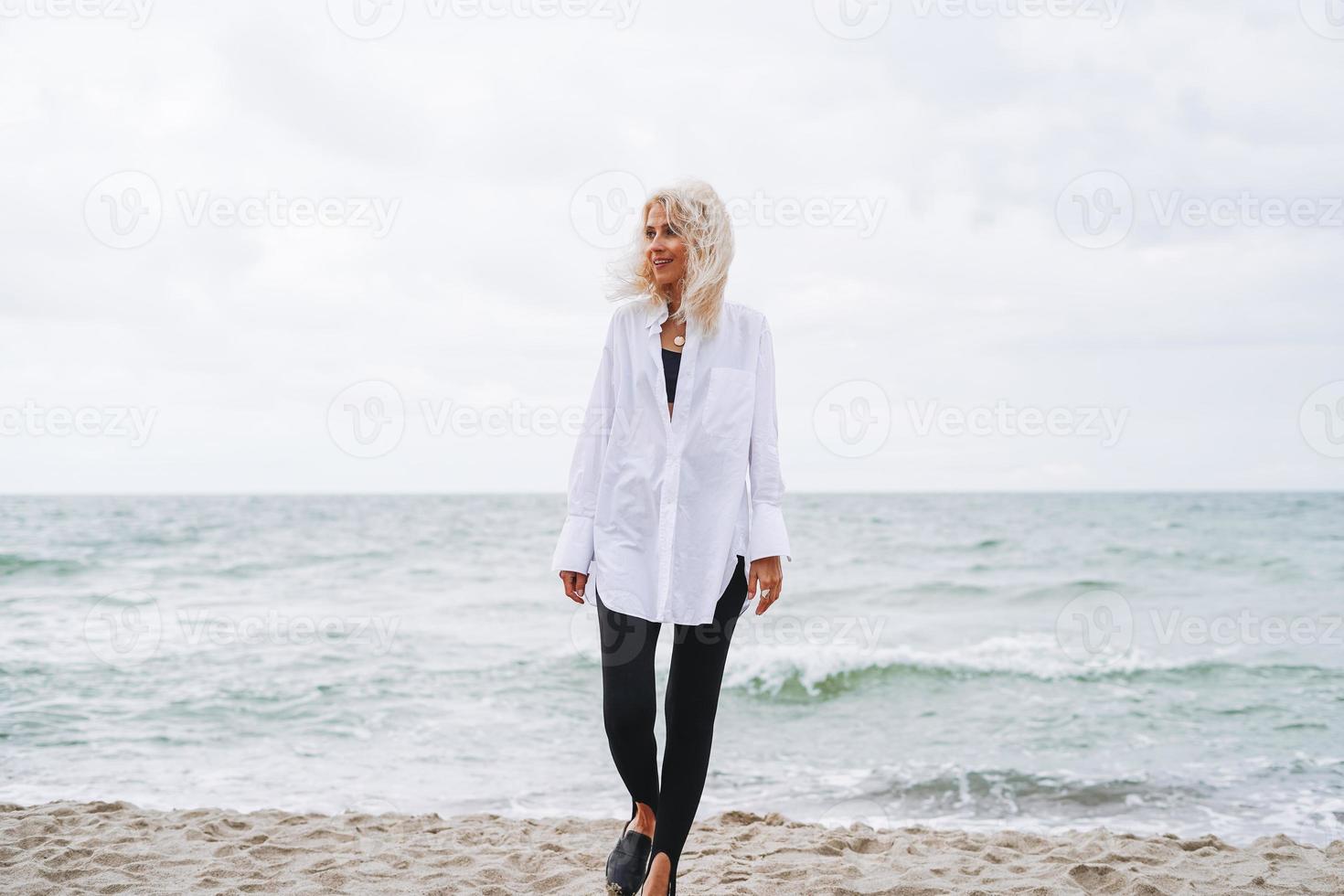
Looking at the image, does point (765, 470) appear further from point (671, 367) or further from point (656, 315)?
point (656, 315)

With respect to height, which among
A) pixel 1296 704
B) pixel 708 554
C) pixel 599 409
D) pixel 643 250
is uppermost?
pixel 643 250

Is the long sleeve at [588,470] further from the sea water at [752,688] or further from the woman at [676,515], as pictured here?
the sea water at [752,688]

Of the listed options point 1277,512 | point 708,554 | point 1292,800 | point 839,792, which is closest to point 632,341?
point 708,554

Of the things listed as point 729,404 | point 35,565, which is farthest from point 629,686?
point 35,565

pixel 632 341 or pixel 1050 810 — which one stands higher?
pixel 632 341

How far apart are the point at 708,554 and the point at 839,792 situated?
12.4ft

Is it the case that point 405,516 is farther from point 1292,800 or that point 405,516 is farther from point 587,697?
point 1292,800

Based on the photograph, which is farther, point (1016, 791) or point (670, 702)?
point (1016, 791)

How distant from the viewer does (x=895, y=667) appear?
953 cm

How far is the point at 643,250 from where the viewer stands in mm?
2621

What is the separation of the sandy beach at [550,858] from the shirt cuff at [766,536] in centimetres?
160

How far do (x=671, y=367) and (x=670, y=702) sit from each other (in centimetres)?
92

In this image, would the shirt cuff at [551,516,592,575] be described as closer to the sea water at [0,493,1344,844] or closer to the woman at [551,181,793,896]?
the woman at [551,181,793,896]

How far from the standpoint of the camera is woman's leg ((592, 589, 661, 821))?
2.51m
